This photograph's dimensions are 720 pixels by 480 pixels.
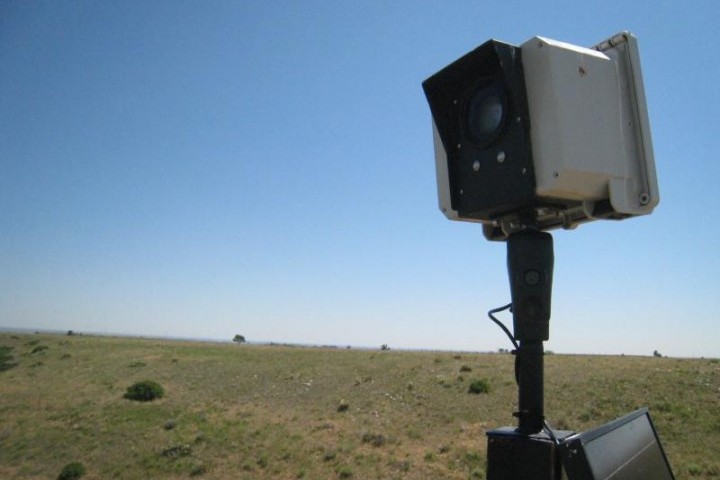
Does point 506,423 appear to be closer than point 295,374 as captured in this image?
Yes

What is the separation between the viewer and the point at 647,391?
20.2 m

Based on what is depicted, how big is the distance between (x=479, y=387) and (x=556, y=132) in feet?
73.7

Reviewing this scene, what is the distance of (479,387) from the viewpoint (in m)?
22.6

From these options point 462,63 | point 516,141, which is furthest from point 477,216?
point 462,63

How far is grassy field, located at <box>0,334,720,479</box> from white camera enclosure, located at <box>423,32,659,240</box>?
13783mm

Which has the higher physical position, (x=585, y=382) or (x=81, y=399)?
(x=585, y=382)

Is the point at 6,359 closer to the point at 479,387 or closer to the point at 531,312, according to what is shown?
the point at 479,387

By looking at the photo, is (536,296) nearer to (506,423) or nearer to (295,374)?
(506,423)

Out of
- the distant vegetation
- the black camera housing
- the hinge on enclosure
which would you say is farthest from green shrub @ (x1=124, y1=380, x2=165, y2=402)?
the hinge on enclosure

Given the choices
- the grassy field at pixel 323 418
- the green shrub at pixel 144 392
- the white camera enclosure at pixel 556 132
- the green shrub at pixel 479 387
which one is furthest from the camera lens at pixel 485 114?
the green shrub at pixel 144 392

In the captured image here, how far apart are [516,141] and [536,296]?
0.66m

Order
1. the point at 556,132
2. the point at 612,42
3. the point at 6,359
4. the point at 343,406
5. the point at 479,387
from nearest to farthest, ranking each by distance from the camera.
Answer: the point at 556,132 → the point at 612,42 → the point at 479,387 → the point at 343,406 → the point at 6,359

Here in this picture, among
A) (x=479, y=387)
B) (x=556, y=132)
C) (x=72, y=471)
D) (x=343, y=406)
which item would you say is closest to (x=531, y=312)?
(x=556, y=132)

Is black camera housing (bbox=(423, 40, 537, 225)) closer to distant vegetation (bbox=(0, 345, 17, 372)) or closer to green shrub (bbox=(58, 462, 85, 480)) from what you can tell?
green shrub (bbox=(58, 462, 85, 480))
